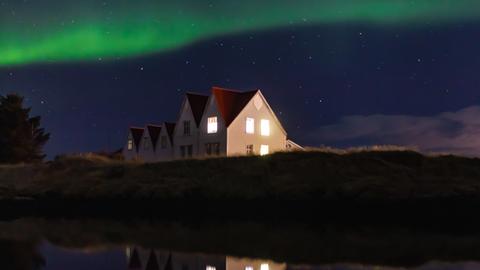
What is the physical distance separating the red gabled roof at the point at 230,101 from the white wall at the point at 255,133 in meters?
0.50

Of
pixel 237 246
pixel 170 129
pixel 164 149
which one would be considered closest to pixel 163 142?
pixel 164 149

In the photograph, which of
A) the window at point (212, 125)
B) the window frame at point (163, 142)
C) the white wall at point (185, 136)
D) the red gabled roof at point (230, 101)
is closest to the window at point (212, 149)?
the window at point (212, 125)

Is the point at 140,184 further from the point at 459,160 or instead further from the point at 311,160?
the point at 459,160

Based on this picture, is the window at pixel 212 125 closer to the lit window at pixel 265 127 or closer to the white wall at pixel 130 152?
the lit window at pixel 265 127

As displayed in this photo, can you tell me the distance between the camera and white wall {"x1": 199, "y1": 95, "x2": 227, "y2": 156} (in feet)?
182

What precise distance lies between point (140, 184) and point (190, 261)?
851 inches

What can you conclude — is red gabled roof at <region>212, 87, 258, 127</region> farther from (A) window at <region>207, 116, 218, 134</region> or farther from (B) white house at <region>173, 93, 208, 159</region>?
(B) white house at <region>173, 93, 208, 159</region>

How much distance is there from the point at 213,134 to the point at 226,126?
8.26 feet

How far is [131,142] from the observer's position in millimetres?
77000

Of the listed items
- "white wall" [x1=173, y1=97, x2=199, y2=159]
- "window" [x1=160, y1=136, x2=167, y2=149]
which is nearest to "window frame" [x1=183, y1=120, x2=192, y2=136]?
"white wall" [x1=173, y1=97, x2=199, y2=159]

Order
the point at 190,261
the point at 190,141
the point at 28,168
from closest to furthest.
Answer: the point at 190,261 < the point at 28,168 < the point at 190,141

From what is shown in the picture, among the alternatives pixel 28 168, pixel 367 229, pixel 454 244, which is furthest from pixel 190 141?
pixel 454 244

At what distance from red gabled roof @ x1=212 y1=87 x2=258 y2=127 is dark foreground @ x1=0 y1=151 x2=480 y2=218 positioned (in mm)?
14454

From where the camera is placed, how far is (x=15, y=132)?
66312 millimetres
